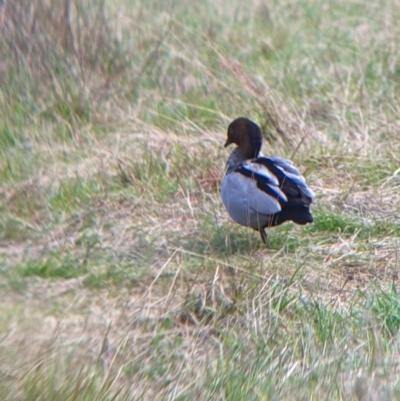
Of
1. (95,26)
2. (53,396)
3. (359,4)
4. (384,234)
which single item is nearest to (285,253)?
(384,234)

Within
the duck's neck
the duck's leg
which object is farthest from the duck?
the duck's neck

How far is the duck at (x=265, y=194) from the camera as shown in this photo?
15.9ft

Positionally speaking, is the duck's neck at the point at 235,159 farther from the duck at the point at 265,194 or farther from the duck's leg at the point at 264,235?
the duck's leg at the point at 264,235

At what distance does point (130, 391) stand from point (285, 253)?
65.2 inches

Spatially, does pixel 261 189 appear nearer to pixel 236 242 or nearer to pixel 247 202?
pixel 247 202

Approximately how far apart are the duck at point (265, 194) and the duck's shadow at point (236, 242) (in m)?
0.08

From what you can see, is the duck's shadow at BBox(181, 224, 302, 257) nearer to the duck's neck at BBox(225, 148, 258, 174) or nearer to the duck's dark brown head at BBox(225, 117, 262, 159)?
the duck's neck at BBox(225, 148, 258, 174)

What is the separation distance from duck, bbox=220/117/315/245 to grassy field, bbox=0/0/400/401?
0.21 m

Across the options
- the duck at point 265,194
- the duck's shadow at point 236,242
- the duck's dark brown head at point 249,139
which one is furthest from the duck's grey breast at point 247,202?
the duck's dark brown head at point 249,139

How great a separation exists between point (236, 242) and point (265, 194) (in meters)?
0.47

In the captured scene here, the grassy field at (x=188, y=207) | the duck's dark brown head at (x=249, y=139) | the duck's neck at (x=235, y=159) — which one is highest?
the duck's dark brown head at (x=249, y=139)

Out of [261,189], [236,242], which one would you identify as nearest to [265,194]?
[261,189]

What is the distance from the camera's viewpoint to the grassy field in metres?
3.90

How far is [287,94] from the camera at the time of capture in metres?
7.18
